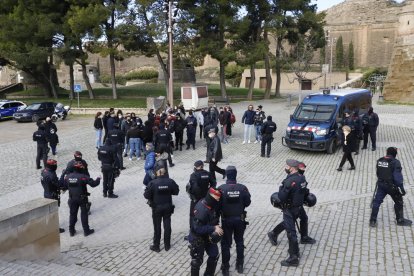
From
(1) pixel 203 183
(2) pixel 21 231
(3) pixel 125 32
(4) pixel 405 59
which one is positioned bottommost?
(2) pixel 21 231

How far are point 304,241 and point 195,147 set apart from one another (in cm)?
1023

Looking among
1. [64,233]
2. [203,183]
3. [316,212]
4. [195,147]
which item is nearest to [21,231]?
[64,233]

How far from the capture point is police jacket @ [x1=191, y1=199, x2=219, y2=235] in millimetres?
5875

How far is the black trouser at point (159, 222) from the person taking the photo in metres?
7.42

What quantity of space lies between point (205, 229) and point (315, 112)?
11.7 meters

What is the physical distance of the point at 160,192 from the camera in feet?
24.0

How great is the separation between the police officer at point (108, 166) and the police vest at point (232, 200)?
4973 mm

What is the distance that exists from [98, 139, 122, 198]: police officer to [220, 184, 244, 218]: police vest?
497 centimetres

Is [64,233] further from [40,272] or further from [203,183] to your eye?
[203,183]

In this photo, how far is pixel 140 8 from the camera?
106 ft

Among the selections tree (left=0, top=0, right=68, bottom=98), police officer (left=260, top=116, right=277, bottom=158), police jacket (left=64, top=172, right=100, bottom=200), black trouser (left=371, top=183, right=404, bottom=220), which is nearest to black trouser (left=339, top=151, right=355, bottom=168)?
police officer (left=260, top=116, right=277, bottom=158)

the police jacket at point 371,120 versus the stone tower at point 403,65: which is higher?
the stone tower at point 403,65

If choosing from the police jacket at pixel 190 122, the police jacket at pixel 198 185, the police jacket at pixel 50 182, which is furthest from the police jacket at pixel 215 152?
the police jacket at pixel 190 122

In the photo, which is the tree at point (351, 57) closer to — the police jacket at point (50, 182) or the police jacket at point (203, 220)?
the police jacket at point (50, 182)
